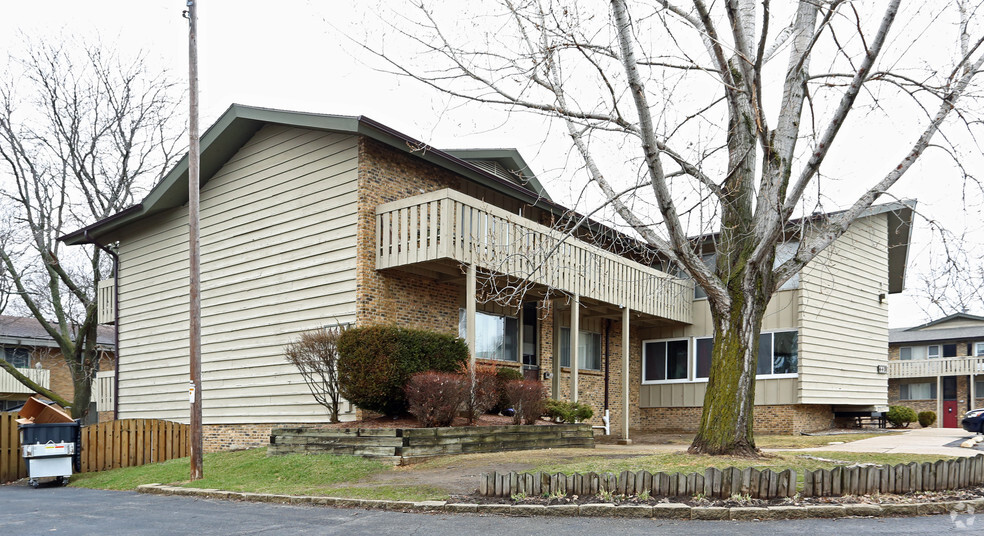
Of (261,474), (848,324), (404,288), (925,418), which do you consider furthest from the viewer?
(925,418)

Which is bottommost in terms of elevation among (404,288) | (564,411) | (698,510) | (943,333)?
(564,411)

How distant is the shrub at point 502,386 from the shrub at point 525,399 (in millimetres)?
581

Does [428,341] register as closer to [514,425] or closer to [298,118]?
[514,425]

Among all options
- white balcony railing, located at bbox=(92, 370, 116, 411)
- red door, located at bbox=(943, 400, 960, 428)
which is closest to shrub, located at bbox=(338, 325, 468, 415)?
white balcony railing, located at bbox=(92, 370, 116, 411)

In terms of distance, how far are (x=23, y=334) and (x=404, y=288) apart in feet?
97.9

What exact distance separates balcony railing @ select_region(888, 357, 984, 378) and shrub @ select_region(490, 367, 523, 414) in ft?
96.2

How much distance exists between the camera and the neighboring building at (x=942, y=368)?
128 ft

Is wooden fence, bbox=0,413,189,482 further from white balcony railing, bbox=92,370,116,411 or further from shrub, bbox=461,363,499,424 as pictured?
shrub, bbox=461,363,499,424

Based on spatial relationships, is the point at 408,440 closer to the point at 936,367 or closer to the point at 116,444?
the point at 116,444

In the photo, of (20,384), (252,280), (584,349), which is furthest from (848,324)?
(20,384)

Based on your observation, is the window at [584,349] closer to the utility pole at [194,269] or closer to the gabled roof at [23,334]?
the utility pole at [194,269]

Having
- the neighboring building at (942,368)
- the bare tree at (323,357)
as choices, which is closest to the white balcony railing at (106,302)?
the bare tree at (323,357)

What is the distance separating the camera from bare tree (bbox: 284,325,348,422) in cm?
1413

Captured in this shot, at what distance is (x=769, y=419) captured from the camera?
22.0 metres
